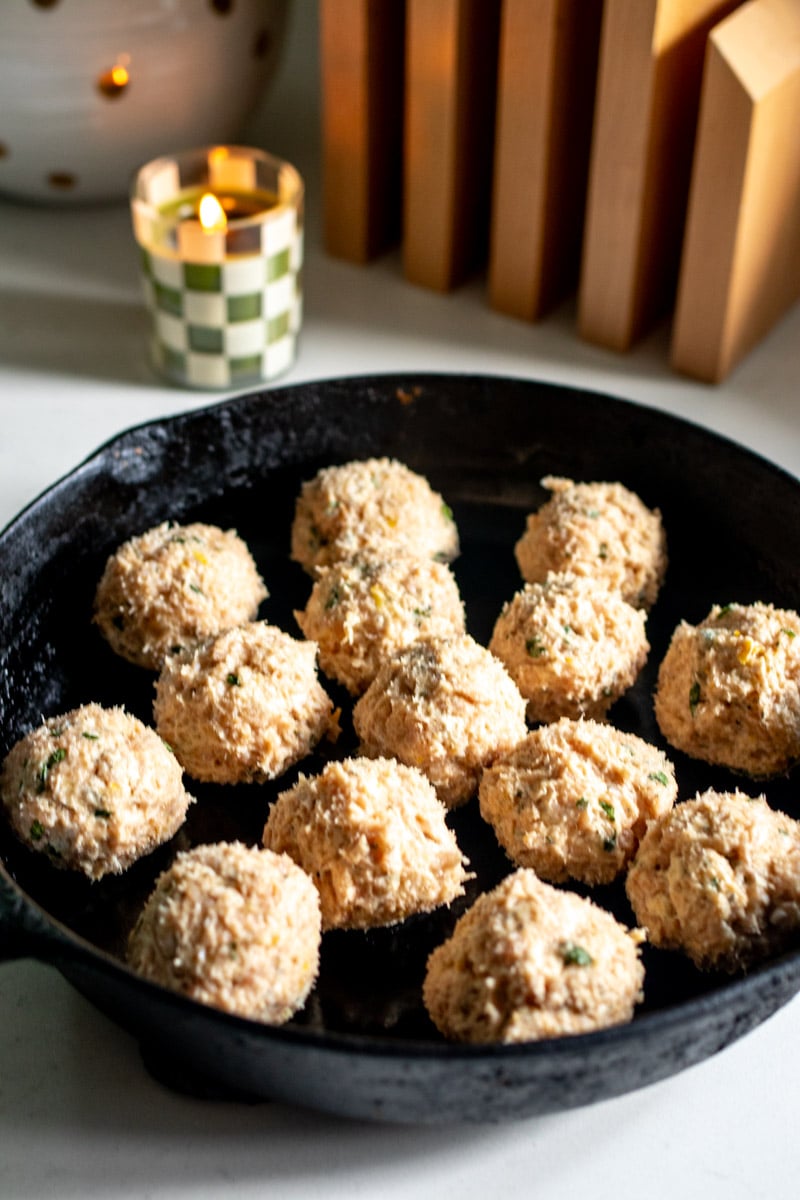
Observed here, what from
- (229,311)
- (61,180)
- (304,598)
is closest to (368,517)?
(304,598)

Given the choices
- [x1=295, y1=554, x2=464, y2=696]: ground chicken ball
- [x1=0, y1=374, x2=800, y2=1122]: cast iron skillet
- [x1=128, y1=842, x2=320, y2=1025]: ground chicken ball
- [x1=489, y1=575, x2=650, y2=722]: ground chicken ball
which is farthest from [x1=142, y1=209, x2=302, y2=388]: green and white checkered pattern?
[x1=128, y1=842, x2=320, y2=1025]: ground chicken ball

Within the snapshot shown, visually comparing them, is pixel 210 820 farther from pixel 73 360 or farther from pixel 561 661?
pixel 73 360

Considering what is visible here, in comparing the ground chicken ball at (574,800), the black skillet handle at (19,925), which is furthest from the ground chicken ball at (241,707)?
the black skillet handle at (19,925)

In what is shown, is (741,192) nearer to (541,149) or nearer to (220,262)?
(541,149)

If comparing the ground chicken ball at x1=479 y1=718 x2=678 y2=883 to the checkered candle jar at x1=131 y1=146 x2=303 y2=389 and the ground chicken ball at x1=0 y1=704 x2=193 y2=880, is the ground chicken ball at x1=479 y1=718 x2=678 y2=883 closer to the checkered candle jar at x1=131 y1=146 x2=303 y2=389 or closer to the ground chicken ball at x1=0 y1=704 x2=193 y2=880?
the ground chicken ball at x1=0 y1=704 x2=193 y2=880

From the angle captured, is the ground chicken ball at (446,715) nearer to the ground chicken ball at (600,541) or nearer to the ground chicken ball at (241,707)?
the ground chicken ball at (241,707)

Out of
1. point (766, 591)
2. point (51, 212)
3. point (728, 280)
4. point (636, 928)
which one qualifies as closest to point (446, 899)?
point (636, 928)
